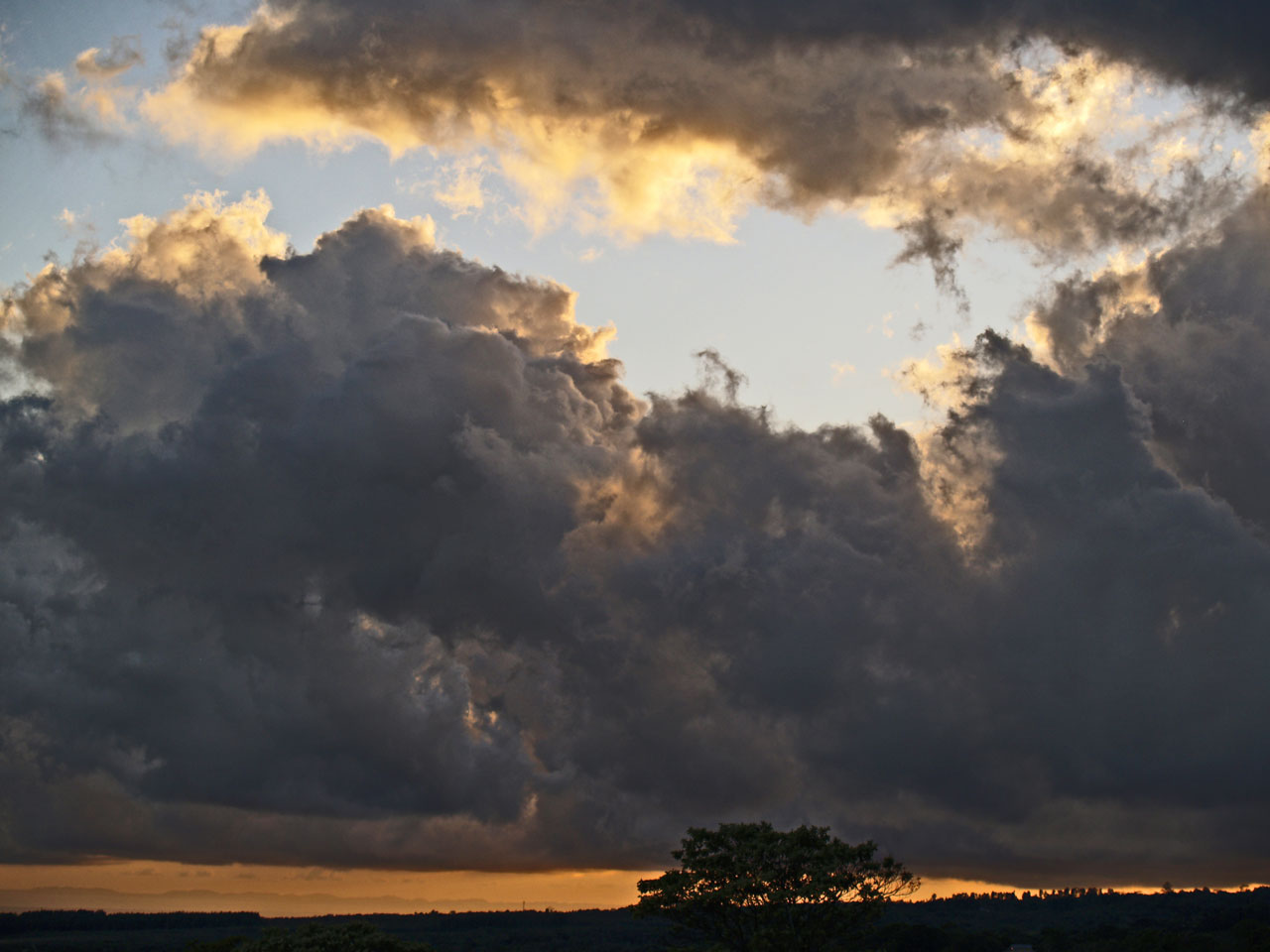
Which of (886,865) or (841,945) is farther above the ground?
(886,865)

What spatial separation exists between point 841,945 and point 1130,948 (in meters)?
100

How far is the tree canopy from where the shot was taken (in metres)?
95.5

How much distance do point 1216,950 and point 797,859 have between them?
9416cm

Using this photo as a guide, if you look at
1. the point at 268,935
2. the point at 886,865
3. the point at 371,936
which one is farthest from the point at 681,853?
the point at 268,935

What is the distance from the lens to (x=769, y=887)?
9712cm

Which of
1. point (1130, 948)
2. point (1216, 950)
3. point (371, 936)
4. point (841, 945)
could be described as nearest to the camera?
point (371, 936)

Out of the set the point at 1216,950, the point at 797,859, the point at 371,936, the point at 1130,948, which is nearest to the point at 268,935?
the point at 371,936

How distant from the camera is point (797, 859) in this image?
96.5m

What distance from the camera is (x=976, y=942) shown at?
188 meters

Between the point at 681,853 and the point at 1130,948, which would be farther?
the point at 1130,948

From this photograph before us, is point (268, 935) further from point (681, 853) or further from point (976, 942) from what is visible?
point (976, 942)

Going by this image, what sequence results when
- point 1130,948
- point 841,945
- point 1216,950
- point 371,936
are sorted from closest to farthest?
point 371,936 < point 841,945 < point 1216,950 < point 1130,948

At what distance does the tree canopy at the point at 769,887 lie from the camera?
313ft

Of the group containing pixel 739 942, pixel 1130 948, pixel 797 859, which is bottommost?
pixel 1130 948
